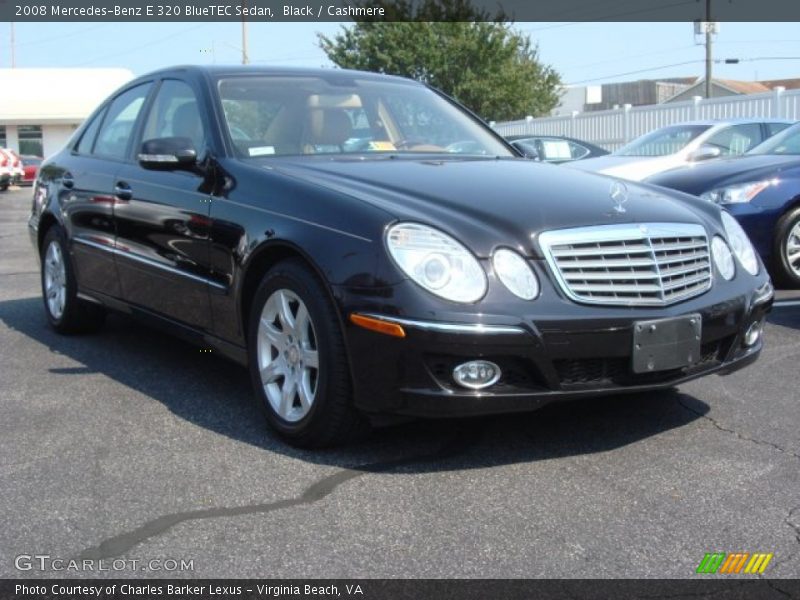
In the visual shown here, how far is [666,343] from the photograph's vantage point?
12.3 feet

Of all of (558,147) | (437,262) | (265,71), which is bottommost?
(437,262)

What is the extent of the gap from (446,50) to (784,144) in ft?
108

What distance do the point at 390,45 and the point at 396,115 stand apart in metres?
35.4

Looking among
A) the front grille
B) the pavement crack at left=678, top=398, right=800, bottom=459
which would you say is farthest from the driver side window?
the pavement crack at left=678, top=398, right=800, bottom=459

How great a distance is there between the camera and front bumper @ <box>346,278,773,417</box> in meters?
3.53

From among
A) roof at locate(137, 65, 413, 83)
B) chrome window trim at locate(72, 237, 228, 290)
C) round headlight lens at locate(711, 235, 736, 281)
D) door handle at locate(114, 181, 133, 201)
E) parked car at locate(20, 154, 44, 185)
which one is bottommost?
parked car at locate(20, 154, 44, 185)

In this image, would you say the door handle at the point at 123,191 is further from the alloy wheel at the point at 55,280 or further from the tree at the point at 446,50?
the tree at the point at 446,50

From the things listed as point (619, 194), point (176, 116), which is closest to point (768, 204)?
point (619, 194)

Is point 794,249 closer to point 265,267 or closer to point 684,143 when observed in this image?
point 684,143

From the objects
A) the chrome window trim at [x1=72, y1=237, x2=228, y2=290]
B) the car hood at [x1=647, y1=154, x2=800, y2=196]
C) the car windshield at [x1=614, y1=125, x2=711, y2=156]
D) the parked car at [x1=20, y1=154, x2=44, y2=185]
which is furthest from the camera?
the parked car at [x1=20, y1=154, x2=44, y2=185]

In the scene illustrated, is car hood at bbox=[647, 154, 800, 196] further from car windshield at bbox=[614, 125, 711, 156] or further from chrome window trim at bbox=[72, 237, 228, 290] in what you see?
chrome window trim at bbox=[72, 237, 228, 290]

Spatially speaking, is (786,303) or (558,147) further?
(558,147)

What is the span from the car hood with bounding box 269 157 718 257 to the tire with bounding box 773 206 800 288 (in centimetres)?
318
